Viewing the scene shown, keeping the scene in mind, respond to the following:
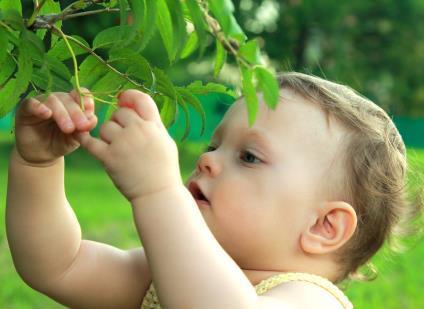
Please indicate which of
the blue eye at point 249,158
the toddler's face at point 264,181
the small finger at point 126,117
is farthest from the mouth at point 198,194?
the small finger at point 126,117

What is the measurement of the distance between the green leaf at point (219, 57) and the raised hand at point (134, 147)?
185 mm

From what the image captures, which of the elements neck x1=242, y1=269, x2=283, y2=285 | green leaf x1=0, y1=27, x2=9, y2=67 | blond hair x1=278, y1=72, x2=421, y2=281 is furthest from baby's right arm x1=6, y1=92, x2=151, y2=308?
blond hair x1=278, y1=72, x2=421, y2=281

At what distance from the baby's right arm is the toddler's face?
31cm

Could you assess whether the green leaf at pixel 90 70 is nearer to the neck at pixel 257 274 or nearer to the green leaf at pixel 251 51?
the green leaf at pixel 251 51

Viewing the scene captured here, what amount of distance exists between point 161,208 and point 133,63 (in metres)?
0.29

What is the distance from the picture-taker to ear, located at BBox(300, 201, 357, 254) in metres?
2.06

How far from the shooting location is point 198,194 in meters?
2.05

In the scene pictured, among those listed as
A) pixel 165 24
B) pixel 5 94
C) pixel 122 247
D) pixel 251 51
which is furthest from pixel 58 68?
pixel 122 247

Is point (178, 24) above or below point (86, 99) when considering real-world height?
above

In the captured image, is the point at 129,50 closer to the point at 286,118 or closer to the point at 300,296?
the point at 286,118

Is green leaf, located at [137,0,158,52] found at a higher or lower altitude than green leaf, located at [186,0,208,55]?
lower

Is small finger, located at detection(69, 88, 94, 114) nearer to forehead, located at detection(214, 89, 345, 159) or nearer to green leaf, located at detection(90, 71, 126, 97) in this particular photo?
green leaf, located at detection(90, 71, 126, 97)

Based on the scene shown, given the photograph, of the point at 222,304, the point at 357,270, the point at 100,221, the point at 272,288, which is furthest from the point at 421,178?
the point at 100,221

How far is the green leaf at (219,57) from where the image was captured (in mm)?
1425
